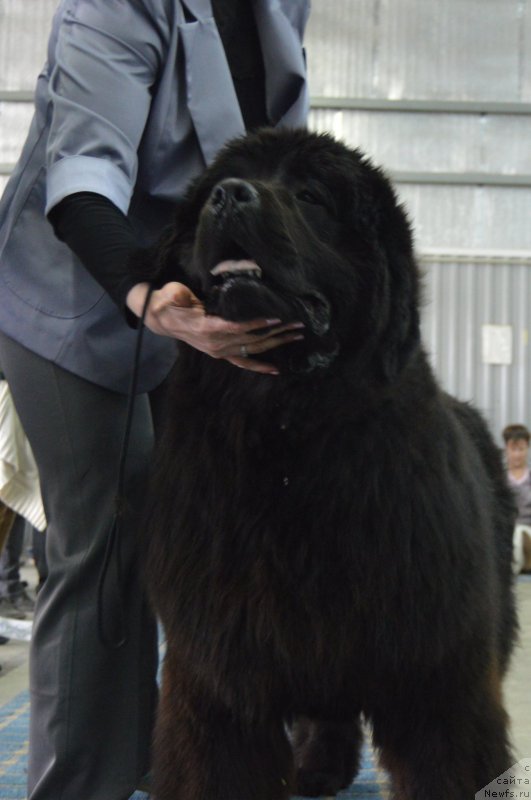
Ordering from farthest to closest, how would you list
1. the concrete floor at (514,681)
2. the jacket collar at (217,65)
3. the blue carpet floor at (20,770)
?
the concrete floor at (514,681) < the blue carpet floor at (20,770) < the jacket collar at (217,65)

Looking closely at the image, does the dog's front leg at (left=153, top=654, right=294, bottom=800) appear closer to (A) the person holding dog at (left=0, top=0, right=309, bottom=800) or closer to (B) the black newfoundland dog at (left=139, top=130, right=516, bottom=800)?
(B) the black newfoundland dog at (left=139, top=130, right=516, bottom=800)

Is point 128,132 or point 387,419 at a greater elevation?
point 128,132

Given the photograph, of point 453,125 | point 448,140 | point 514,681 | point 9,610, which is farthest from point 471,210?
point 514,681

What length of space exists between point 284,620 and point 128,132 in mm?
951

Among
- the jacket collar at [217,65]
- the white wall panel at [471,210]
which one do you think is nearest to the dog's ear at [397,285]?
the jacket collar at [217,65]

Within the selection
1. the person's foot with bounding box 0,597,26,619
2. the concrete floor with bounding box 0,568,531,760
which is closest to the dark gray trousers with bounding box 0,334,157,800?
the concrete floor with bounding box 0,568,531,760

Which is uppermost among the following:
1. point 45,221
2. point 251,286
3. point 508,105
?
point 508,105

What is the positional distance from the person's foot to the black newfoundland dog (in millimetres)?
3905

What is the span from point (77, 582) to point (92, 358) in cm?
45

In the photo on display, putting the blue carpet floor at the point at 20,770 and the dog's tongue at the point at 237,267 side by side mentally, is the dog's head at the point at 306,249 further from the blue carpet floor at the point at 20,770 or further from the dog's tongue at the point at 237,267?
the blue carpet floor at the point at 20,770

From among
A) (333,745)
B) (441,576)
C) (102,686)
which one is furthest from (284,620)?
(333,745)

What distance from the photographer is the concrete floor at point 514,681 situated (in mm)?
3014

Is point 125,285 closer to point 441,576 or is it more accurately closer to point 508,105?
point 441,576

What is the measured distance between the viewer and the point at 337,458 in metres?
1.62
